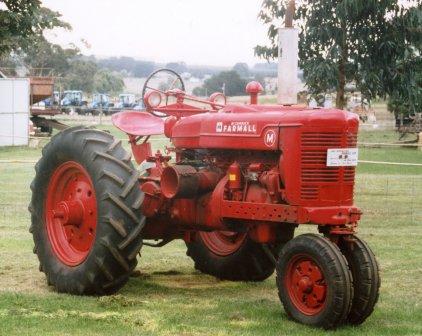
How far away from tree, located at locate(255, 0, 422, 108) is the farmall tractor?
7977 millimetres

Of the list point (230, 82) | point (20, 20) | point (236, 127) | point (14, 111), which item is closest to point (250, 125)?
point (236, 127)

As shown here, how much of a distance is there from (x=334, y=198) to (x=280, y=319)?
0.94 metres

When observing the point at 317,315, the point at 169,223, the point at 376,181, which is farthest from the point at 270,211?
the point at 376,181

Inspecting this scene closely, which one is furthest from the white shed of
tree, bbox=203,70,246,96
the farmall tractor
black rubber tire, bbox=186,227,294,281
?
black rubber tire, bbox=186,227,294,281

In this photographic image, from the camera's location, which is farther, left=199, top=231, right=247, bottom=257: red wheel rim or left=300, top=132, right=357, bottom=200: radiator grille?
left=199, top=231, right=247, bottom=257: red wheel rim

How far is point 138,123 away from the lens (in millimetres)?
8453

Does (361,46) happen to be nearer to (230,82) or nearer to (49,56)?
(230,82)

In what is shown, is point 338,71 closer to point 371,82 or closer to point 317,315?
point 371,82

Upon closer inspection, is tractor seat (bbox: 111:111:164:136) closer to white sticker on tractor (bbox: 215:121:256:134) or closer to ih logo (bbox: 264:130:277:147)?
white sticker on tractor (bbox: 215:121:256:134)

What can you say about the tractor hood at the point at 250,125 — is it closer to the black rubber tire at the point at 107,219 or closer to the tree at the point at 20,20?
the black rubber tire at the point at 107,219

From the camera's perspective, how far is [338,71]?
54.4 feet

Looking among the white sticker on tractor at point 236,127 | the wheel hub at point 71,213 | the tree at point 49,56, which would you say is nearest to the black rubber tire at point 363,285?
the white sticker on tractor at point 236,127

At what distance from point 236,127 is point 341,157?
3.16 ft

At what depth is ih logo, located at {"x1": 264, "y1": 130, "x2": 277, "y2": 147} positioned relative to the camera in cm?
684
